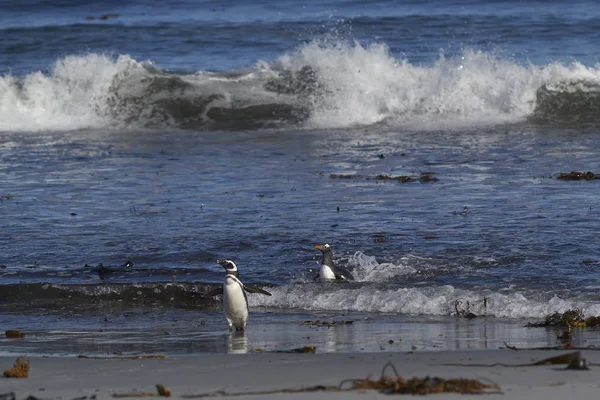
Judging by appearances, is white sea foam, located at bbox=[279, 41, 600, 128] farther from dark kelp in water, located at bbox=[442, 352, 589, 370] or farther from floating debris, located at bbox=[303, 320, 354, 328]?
dark kelp in water, located at bbox=[442, 352, 589, 370]

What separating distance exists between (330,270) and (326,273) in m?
0.05

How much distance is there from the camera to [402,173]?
12.1 metres

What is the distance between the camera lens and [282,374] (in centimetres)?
508

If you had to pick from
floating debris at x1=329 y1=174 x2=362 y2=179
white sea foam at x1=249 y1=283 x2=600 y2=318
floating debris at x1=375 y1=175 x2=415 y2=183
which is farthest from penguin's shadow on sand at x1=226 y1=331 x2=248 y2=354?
floating debris at x1=329 y1=174 x2=362 y2=179

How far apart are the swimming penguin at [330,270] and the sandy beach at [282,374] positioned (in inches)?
93.0

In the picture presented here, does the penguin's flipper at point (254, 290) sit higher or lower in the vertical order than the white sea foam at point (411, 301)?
higher

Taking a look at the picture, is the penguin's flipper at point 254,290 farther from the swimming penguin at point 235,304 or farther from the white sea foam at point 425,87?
the white sea foam at point 425,87

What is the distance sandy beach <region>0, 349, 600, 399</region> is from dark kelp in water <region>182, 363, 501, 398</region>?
3 cm

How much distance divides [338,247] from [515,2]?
1969 cm

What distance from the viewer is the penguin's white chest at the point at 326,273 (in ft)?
26.5

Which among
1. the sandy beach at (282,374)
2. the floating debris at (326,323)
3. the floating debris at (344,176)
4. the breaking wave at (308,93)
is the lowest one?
the floating debris at (326,323)

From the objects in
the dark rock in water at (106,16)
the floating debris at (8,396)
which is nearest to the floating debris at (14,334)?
the floating debris at (8,396)

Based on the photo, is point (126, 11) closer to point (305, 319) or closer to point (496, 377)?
point (305, 319)

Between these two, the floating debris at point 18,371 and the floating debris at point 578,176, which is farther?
the floating debris at point 578,176
